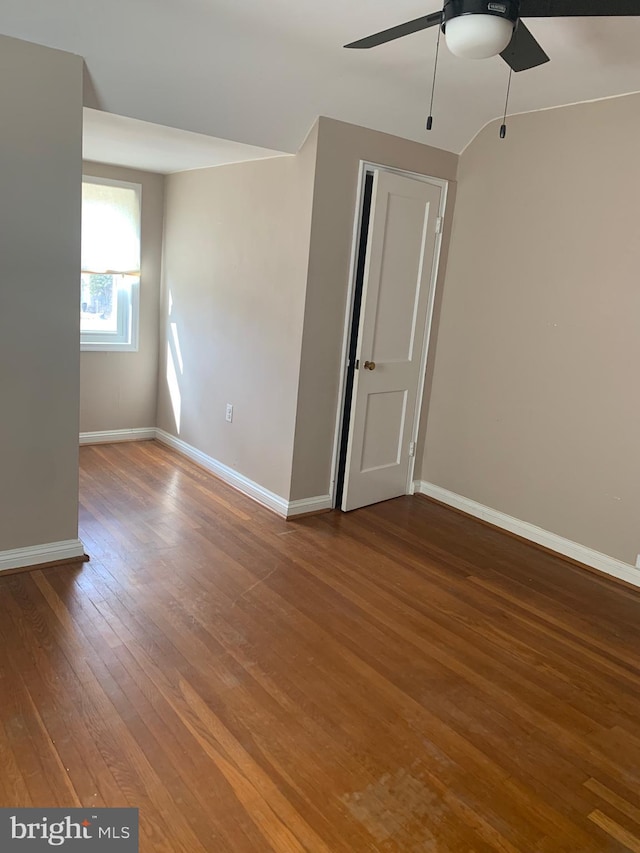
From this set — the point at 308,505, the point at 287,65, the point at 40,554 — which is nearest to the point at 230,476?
the point at 308,505

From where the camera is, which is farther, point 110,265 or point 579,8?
point 110,265

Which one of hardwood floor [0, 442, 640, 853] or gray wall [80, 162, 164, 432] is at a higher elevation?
gray wall [80, 162, 164, 432]

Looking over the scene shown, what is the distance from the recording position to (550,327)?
362 centimetres

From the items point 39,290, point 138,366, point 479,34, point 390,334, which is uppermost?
point 479,34

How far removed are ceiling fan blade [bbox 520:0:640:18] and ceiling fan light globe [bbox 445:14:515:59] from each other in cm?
11

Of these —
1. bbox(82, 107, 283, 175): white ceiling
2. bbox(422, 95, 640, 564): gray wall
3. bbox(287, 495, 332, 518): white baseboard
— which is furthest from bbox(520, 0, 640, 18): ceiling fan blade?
bbox(287, 495, 332, 518): white baseboard

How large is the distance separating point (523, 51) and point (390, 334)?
2.01 meters

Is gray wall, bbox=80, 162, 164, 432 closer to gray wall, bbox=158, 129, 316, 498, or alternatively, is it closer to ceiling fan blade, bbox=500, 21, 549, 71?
gray wall, bbox=158, 129, 316, 498

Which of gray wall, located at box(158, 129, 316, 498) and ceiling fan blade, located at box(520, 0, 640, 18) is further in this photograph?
gray wall, located at box(158, 129, 316, 498)

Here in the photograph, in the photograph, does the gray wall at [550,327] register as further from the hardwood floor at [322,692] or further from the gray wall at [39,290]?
the gray wall at [39,290]

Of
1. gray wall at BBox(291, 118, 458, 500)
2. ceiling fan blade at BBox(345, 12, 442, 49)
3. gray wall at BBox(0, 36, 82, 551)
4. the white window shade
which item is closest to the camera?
ceiling fan blade at BBox(345, 12, 442, 49)

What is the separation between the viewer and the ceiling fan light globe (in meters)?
1.76

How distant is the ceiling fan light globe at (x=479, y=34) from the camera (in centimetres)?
176

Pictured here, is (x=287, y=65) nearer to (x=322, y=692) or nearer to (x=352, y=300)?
(x=352, y=300)
